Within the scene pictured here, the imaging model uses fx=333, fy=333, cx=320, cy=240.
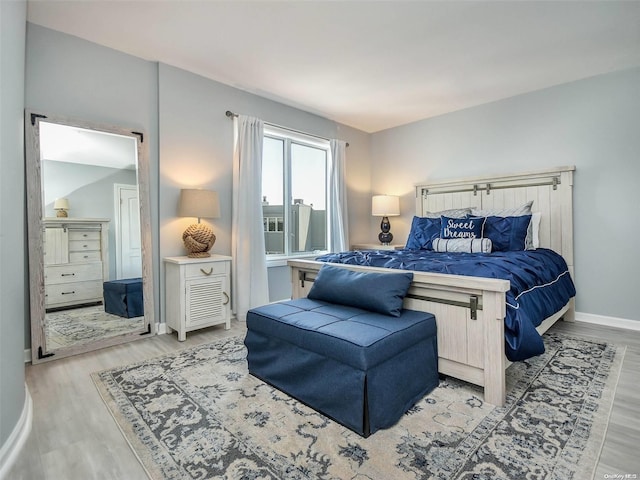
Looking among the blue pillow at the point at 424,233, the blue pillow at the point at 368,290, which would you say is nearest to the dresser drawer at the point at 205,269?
the blue pillow at the point at 368,290

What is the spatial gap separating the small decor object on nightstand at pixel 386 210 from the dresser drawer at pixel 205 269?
2458mm

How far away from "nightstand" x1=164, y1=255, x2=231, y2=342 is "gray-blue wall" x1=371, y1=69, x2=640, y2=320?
11.0ft

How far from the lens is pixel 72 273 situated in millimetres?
2688

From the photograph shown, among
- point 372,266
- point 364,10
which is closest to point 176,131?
point 364,10

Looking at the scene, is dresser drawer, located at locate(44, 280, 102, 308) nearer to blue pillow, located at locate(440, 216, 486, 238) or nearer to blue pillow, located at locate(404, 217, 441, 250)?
blue pillow, located at locate(404, 217, 441, 250)

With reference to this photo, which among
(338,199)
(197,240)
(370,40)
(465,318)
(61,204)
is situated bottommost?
(465,318)

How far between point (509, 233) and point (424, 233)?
0.83 metres

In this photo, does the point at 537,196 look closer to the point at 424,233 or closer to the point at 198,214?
the point at 424,233

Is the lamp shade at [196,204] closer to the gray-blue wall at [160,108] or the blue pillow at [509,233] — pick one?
the gray-blue wall at [160,108]

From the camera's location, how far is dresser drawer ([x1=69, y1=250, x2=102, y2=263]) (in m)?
2.68

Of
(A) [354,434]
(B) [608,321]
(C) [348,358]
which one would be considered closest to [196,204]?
(C) [348,358]

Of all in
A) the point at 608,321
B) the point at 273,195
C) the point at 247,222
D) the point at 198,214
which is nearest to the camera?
the point at 198,214

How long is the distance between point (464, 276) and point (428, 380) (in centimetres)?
65

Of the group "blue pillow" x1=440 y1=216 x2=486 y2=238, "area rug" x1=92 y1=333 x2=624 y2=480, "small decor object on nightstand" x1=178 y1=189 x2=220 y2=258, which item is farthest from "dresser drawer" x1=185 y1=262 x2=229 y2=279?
"blue pillow" x1=440 y1=216 x2=486 y2=238
